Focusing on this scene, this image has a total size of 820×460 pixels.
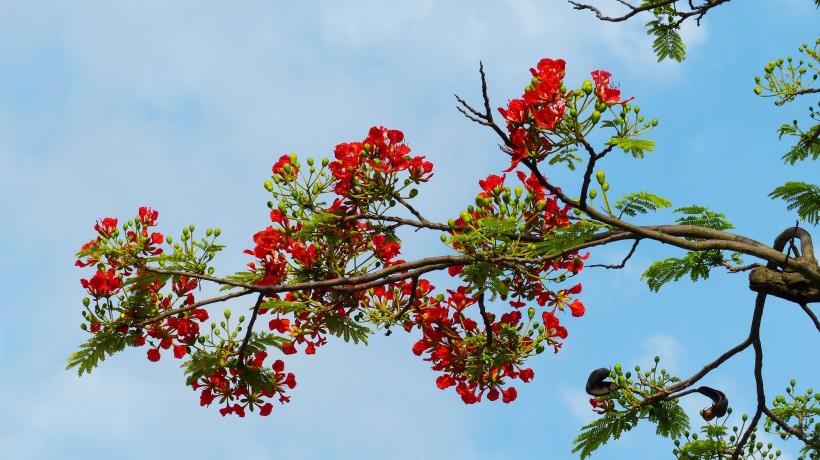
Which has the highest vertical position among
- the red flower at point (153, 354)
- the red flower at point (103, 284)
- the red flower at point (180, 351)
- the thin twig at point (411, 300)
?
the red flower at point (103, 284)

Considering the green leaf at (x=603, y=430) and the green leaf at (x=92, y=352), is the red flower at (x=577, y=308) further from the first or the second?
the green leaf at (x=92, y=352)

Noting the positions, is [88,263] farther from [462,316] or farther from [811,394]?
[811,394]

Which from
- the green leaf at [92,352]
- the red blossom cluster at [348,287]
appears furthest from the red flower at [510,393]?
the green leaf at [92,352]

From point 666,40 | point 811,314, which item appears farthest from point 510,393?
point 666,40

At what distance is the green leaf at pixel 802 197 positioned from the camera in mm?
7594

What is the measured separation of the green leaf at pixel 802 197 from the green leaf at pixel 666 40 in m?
2.20

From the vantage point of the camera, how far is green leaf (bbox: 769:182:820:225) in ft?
24.9

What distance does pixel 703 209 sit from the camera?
6664 mm

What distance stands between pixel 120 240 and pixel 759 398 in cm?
478

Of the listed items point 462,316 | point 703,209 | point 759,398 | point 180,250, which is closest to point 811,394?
point 759,398

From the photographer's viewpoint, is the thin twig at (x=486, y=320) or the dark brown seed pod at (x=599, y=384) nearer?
the thin twig at (x=486, y=320)

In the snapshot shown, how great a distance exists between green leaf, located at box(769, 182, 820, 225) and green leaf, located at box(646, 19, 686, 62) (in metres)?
2.20

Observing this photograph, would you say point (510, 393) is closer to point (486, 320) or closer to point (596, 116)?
point (486, 320)

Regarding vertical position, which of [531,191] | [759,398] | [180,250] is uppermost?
[180,250]
